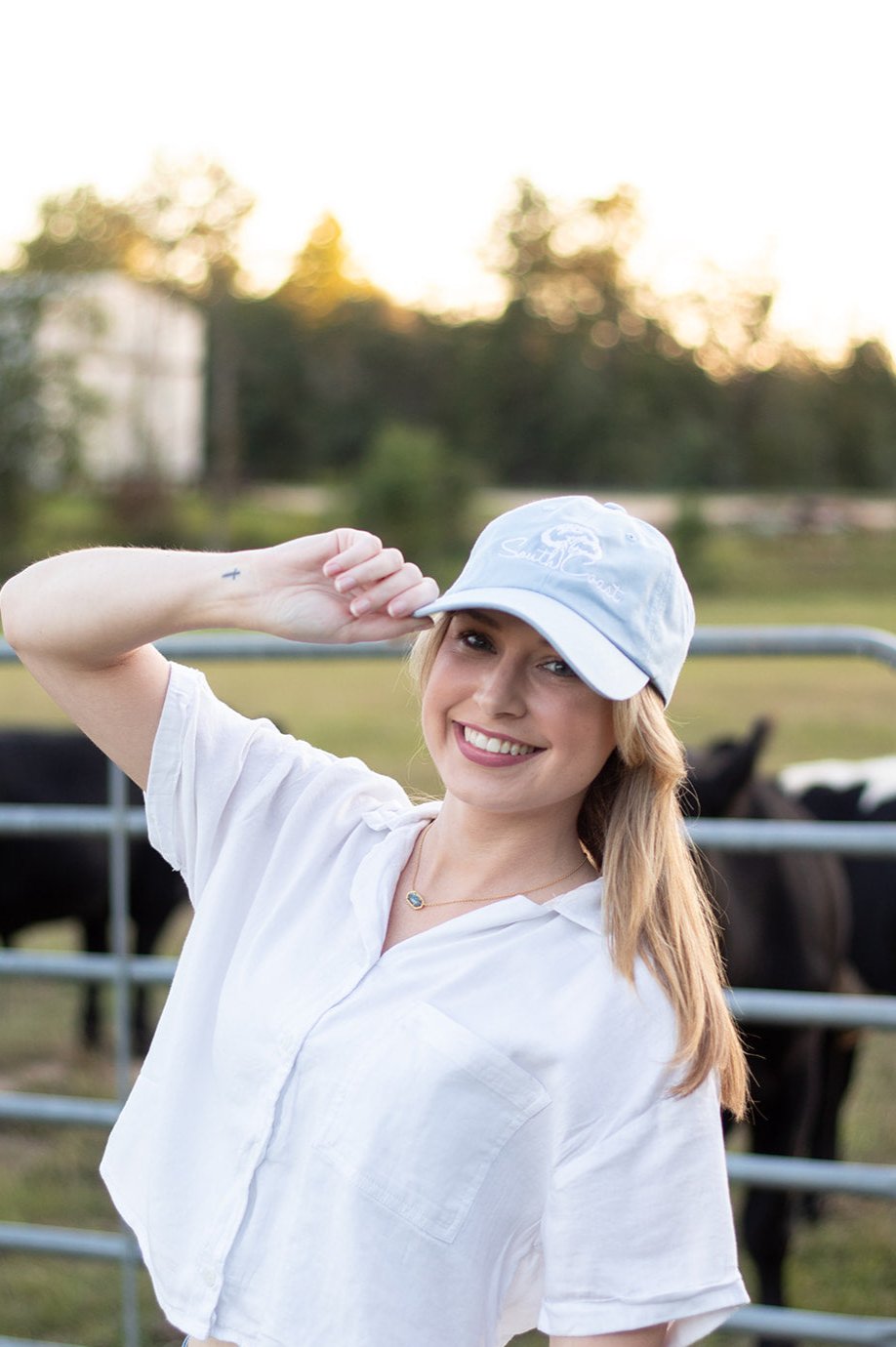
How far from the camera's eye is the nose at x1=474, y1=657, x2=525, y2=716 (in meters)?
1.38

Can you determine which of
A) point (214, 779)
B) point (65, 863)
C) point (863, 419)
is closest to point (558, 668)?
Result: point (214, 779)

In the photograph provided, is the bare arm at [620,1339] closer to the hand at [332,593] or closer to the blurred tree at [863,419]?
the hand at [332,593]

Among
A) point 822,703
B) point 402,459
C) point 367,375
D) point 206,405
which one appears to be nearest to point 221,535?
point 402,459

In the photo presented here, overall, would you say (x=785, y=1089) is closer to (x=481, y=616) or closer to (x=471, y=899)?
(x=471, y=899)

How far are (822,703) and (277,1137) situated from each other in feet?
49.8

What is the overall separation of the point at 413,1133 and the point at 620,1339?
0.80ft

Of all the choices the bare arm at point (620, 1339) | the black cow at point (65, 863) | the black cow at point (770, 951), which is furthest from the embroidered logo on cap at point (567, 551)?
the black cow at point (65, 863)

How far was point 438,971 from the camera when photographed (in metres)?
1.35

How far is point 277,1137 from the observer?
1369 millimetres

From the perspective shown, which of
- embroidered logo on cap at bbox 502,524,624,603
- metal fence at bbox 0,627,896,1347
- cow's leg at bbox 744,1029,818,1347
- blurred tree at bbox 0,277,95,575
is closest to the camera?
embroidered logo on cap at bbox 502,524,624,603

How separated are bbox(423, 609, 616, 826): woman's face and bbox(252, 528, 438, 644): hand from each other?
0.24ft

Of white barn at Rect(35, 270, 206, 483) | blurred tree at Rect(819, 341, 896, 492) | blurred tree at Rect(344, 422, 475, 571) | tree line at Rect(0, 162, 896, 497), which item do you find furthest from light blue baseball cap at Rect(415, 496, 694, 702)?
blurred tree at Rect(819, 341, 896, 492)

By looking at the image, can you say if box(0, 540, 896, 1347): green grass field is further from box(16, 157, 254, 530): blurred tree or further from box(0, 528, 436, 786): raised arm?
Answer: box(16, 157, 254, 530): blurred tree

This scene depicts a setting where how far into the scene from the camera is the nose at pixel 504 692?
1.38m
